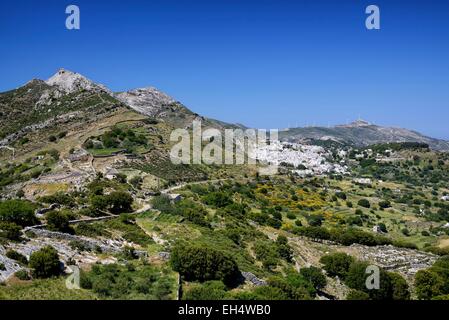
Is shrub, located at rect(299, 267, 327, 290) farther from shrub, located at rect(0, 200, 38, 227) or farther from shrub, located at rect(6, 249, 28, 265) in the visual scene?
shrub, located at rect(0, 200, 38, 227)

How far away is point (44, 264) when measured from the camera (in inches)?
939

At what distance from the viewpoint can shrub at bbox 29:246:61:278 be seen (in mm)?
23766

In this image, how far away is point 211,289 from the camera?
80.8ft

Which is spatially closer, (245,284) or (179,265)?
(179,265)

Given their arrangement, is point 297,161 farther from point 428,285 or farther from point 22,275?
point 22,275

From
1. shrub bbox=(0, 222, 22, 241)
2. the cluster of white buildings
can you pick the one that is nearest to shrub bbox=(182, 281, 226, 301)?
shrub bbox=(0, 222, 22, 241)

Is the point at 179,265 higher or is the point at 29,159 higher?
the point at 29,159

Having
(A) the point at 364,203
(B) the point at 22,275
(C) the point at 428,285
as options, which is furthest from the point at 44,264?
(A) the point at 364,203

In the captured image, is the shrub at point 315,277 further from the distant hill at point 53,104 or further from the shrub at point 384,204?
the distant hill at point 53,104
